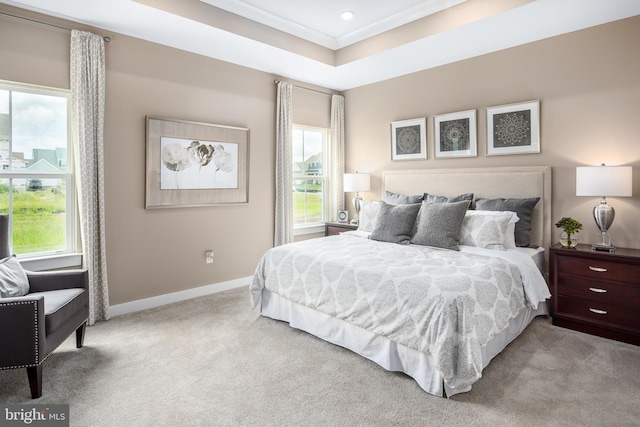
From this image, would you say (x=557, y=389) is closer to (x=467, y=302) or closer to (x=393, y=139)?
(x=467, y=302)

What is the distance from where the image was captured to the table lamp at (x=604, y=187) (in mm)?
3080

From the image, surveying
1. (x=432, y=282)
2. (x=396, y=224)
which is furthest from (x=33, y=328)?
(x=396, y=224)

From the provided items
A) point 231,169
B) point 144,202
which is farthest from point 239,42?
point 144,202

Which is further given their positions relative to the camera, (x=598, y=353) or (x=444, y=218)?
(x=444, y=218)

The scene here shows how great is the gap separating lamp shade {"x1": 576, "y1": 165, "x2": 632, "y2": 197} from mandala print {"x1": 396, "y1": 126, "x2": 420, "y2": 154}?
1997mm

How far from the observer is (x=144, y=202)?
3775 mm

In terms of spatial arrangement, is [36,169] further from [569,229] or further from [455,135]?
[569,229]

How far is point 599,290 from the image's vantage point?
309 centimetres

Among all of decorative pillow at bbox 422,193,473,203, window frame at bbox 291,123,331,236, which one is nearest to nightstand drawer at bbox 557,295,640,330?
decorative pillow at bbox 422,193,473,203

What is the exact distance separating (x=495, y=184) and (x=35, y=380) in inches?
166

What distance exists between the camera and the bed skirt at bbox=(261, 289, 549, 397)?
230 cm

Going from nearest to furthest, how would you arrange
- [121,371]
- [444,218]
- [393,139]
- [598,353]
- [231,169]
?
[121,371] → [598,353] → [444,218] → [231,169] → [393,139]

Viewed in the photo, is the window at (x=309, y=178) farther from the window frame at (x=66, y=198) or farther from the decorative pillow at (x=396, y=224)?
the window frame at (x=66, y=198)

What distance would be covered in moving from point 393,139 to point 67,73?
369 cm
